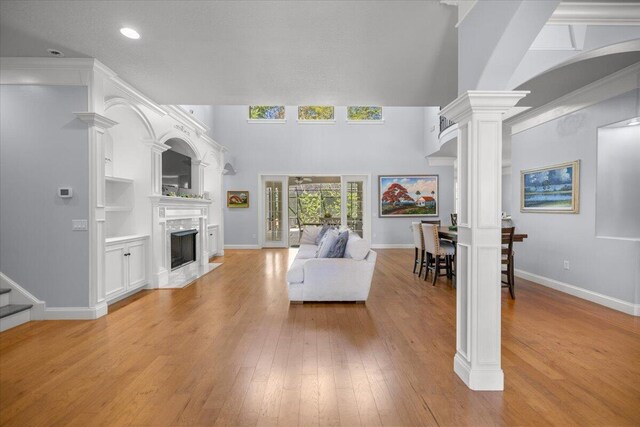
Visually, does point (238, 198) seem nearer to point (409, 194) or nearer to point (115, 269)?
point (409, 194)

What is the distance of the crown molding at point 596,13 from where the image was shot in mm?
2463

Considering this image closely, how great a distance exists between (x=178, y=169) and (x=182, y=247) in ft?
5.11

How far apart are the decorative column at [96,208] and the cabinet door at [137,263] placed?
32.4 inches

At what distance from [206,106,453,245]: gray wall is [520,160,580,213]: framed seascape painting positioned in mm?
4409

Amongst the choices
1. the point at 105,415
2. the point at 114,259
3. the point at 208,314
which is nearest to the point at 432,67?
the point at 208,314

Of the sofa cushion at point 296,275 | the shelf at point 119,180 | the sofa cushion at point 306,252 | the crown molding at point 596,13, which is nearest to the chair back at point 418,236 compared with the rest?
the sofa cushion at point 306,252

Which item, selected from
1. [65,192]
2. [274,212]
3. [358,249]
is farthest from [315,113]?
[65,192]

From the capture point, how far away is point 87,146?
3625mm

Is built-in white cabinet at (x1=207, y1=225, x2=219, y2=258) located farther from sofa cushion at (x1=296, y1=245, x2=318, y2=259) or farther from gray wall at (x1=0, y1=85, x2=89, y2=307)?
gray wall at (x1=0, y1=85, x2=89, y2=307)

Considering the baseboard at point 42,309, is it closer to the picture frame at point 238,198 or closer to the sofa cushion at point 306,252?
the sofa cushion at point 306,252

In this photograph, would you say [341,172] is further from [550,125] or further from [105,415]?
[105,415]

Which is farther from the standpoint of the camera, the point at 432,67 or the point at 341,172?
the point at 341,172

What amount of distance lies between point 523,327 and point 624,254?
5.69 ft

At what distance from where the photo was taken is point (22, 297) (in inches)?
141
